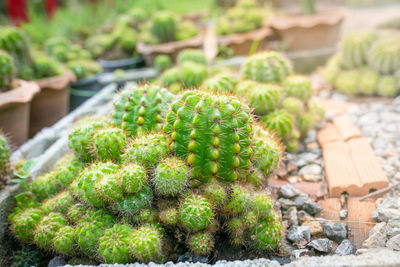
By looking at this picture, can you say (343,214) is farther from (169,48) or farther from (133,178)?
(169,48)

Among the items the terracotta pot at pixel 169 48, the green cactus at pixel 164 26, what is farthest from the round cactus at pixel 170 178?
the green cactus at pixel 164 26

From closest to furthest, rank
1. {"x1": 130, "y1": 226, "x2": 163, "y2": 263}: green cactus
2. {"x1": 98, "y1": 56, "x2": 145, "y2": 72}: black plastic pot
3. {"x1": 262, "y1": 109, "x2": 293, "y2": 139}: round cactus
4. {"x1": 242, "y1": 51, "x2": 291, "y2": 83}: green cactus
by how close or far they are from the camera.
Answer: {"x1": 130, "y1": 226, "x2": 163, "y2": 263}: green cactus < {"x1": 262, "y1": 109, "x2": 293, "y2": 139}: round cactus < {"x1": 242, "y1": 51, "x2": 291, "y2": 83}: green cactus < {"x1": 98, "y1": 56, "x2": 145, "y2": 72}: black plastic pot

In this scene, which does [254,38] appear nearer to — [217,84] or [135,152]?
[217,84]

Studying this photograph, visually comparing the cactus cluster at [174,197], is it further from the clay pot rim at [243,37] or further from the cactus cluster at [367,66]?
the clay pot rim at [243,37]

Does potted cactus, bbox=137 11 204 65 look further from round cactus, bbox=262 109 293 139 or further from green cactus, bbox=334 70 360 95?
round cactus, bbox=262 109 293 139

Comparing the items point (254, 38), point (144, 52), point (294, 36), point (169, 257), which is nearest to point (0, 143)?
point (169, 257)

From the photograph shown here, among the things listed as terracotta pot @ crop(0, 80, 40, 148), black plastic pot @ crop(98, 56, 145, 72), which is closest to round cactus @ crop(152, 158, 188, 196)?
terracotta pot @ crop(0, 80, 40, 148)

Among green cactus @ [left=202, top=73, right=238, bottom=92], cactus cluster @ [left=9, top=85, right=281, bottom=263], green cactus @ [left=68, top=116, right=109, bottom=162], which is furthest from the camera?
green cactus @ [left=202, top=73, right=238, bottom=92]
